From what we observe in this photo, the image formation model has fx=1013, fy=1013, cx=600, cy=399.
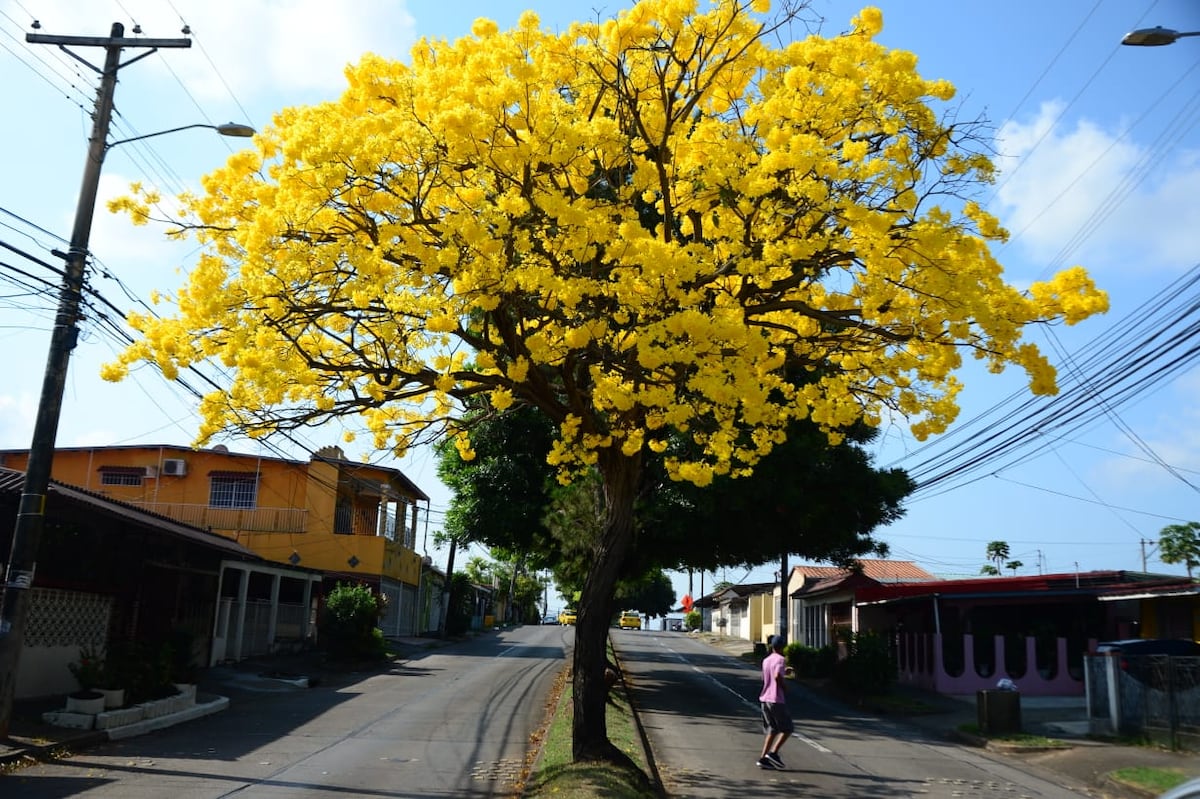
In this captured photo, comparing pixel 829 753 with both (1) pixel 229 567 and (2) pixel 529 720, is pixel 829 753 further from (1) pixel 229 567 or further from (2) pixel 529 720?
(1) pixel 229 567

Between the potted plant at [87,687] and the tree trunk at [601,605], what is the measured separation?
7062 mm

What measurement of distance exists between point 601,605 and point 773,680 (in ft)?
11.6

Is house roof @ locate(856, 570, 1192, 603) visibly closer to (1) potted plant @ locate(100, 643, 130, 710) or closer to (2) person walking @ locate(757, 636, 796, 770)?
(2) person walking @ locate(757, 636, 796, 770)

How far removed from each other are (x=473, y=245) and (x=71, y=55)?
8646 mm

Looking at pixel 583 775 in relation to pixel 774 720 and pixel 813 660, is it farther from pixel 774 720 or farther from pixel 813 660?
pixel 813 660

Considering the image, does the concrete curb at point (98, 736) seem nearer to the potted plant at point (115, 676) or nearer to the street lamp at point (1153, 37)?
the potted plant at point (115, 676)

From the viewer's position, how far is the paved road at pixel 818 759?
1208 cm

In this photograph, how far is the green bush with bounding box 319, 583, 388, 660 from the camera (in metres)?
28.9

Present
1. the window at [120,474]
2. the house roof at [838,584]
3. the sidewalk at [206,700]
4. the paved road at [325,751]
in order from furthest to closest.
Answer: the window at [120,474] < the house roof at [838,584] < the sidewalk at [206,700] < the paved road at [325,751]

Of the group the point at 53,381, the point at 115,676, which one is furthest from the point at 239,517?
the point at 53,381

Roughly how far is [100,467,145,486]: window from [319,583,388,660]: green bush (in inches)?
495

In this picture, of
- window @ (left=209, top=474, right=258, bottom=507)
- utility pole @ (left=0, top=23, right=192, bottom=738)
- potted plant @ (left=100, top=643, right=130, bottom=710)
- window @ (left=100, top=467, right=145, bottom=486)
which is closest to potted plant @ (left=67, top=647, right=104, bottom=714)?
potted plant @ (left=100, top=643, right=130, bottom=710)

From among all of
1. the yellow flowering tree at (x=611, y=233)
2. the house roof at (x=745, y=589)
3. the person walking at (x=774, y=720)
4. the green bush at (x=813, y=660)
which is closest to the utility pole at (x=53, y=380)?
the yellow flowering tree at (x=611, y=233)

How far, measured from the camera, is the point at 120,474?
3738 cm
